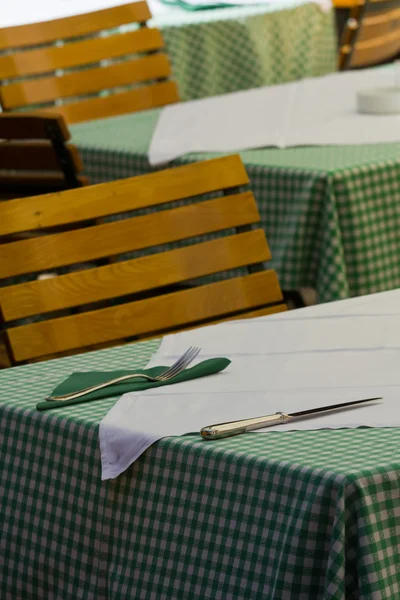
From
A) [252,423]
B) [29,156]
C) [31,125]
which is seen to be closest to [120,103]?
[29,156]

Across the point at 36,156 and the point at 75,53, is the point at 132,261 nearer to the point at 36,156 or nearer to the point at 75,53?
the point at 36,156

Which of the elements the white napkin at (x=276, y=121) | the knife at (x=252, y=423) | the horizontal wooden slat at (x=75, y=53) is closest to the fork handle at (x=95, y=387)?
the knife at (x=252, y=423)

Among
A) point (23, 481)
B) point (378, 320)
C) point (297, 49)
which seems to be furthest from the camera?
point (297, 49)

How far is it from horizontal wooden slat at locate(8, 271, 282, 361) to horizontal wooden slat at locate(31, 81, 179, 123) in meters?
2.20

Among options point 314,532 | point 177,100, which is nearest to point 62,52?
point 177,100

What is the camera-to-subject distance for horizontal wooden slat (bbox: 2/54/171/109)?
423cm

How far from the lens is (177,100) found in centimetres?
455

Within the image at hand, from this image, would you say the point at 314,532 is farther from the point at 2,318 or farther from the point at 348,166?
the point at 348,166

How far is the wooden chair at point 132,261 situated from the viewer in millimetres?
2082

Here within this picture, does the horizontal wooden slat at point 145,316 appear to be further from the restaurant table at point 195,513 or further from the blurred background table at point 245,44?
the blurred background table at point 245,44

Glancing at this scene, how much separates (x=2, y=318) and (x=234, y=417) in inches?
31.1

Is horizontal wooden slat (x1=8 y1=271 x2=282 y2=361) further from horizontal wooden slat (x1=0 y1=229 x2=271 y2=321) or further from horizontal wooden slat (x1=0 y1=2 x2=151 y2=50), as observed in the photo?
horizontal wooden slat (x1=0 y1=2 x2=151 y2=50)

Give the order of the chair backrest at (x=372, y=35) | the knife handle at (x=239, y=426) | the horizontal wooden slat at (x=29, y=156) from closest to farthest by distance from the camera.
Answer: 1. the knife handle at (x=239, y=426)
2. the horizontal wooden slat at (x=29, y=156)
3. the chair backrest at (x=372, y=35)

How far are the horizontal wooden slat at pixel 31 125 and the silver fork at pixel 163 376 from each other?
4.81ft
